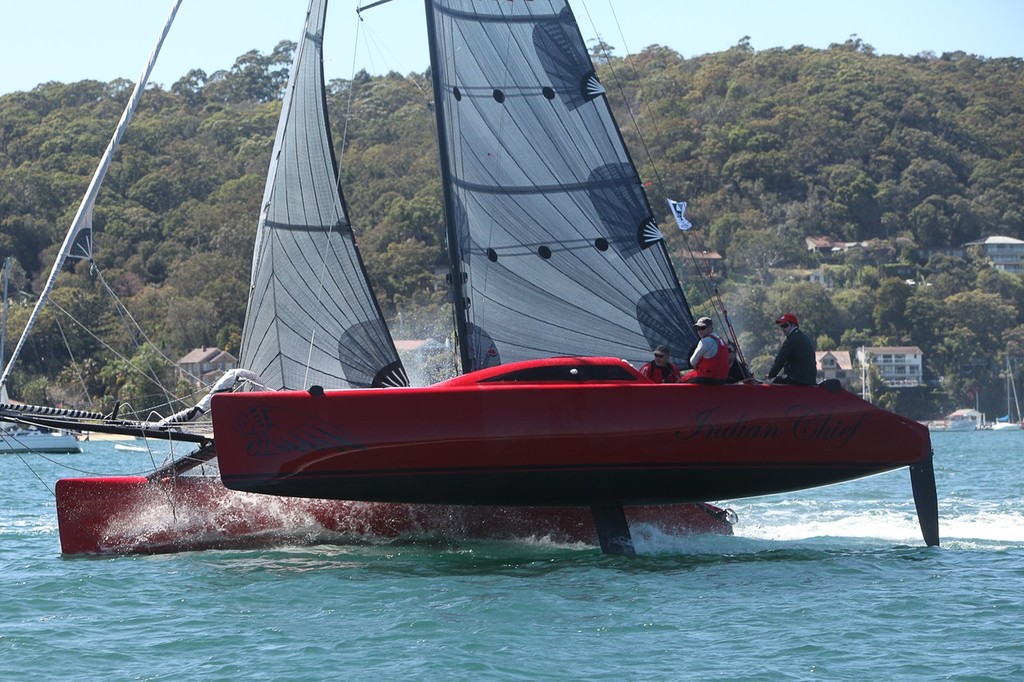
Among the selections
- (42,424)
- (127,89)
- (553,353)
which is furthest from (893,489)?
(127,89)

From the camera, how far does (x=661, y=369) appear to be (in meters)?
11.8

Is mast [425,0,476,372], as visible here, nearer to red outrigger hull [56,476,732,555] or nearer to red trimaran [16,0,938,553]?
red trimaran [16,0,938,553]

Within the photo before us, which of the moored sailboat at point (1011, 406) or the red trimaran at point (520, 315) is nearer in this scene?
the red trimaran at point (520, 315)

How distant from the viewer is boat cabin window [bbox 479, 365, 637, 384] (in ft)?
35.6

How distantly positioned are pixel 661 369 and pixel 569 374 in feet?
3.90

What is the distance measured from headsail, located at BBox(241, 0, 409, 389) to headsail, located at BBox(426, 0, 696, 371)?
933 mm

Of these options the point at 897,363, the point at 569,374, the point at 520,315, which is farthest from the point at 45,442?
the point at 897,363

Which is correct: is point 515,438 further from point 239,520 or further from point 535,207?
point 239,520

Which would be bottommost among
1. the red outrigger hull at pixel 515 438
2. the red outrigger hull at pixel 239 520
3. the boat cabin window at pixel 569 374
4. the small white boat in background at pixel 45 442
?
the small white boat in background at pixel 45 442

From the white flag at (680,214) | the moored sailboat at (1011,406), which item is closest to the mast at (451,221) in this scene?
the white flag at (680,214)

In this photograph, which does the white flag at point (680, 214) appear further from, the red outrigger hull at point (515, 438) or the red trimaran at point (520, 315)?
the red outrigger hull at point (515, 438)

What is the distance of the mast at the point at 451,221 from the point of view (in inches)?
482

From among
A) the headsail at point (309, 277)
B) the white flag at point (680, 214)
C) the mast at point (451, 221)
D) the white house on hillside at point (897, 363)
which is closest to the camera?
the mast at point (451, 221)

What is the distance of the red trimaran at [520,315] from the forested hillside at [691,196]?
127ft
